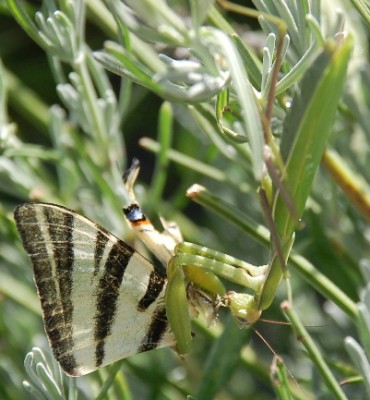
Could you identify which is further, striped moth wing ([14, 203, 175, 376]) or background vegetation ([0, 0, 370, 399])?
striped moth wing ([14, 203, 175, 376])

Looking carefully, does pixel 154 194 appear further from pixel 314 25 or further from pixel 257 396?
pixel 314 25

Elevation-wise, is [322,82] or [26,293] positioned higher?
[322,82]

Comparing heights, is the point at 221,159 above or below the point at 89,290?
below

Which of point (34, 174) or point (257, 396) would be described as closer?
point (34, 174)

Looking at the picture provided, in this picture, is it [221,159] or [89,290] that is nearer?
[89,290]

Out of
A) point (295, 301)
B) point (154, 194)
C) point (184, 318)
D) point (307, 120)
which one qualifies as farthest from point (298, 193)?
point (295, 301)
